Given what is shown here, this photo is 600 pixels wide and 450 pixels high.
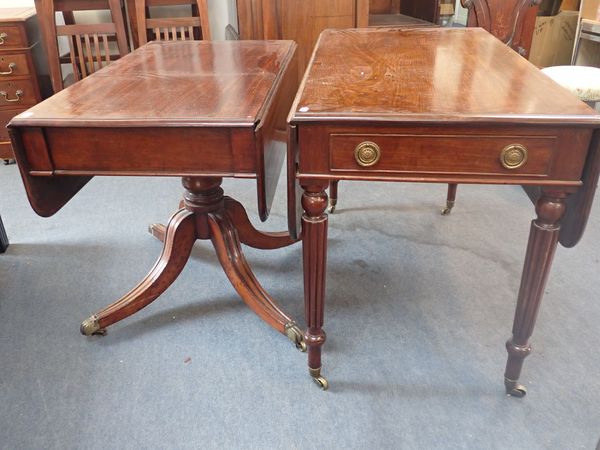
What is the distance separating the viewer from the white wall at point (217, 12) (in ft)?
9.49

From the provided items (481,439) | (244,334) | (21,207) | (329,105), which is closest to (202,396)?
(244,334)

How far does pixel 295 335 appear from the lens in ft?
4.56

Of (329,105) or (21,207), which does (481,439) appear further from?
(21,207)

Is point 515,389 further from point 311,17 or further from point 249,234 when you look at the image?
point 311,17

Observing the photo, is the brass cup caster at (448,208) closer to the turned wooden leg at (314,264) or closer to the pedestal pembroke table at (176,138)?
the pedestal pembroke table at (176,138)

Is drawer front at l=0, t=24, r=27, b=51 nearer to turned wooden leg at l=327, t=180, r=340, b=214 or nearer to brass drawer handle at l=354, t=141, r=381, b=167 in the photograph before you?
turned wooden leg at l=327, t=180, r=340, b=214

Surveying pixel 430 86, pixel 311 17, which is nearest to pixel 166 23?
pixel 311 17

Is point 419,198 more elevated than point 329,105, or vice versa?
point 329,105

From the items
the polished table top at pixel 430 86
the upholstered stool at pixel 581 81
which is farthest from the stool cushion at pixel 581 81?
the polished table top at pixel 430 86

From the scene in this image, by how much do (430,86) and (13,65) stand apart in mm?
2279

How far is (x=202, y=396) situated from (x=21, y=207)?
1.48 m

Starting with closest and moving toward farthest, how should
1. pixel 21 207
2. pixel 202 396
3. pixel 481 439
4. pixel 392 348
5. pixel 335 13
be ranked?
pixel 481 439
pixel 202 396
pixel 392 348
pixel 21 207
pixel 335 13

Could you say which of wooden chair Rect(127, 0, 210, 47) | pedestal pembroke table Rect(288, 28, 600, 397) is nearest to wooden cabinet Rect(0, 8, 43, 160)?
wooden chair Rect(127, 0, 210, 47)

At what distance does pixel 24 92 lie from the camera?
2600 mm
